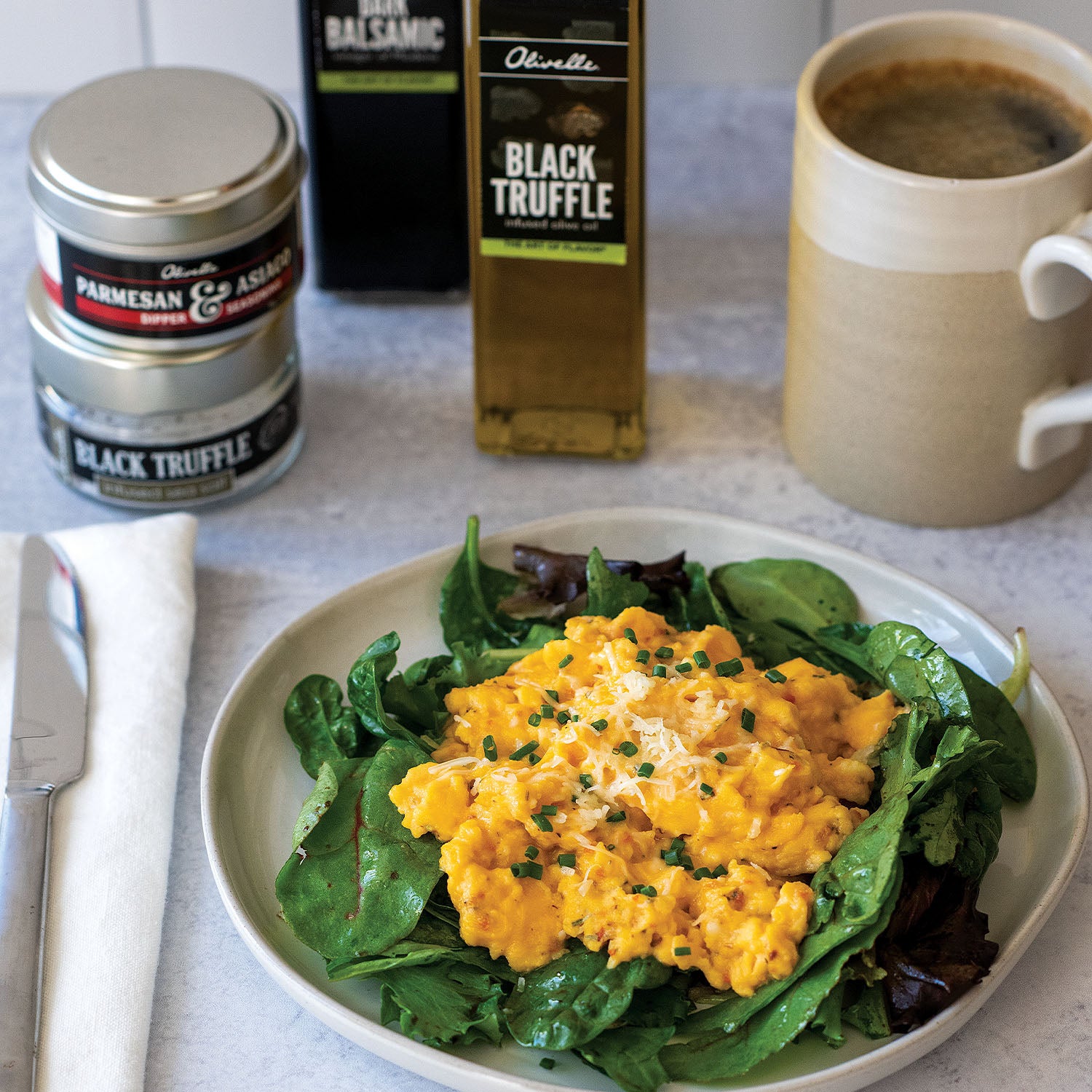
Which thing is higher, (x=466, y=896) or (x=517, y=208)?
(x=517, y=208)

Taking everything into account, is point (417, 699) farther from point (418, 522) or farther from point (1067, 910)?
point (1067, 910)

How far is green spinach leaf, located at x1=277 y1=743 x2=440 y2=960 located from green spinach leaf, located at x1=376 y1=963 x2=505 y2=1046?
2 cm

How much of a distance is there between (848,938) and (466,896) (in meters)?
0.20

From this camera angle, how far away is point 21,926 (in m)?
0.83

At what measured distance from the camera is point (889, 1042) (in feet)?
2.48

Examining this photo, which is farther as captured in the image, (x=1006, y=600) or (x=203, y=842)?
(x=1006, y=600)

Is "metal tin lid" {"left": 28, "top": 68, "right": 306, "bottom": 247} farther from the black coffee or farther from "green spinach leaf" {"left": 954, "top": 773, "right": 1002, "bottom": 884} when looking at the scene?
"green spinach leaf" {"left": 954, "top": 773, "right": 1002, "bottom": 884}

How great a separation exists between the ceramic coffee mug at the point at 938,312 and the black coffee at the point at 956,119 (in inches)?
0.4

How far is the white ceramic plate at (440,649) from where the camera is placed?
757 mm

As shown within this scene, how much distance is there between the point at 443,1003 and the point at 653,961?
0.11 m

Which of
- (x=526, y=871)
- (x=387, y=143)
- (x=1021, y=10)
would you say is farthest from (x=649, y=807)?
(x=1021, y=10)

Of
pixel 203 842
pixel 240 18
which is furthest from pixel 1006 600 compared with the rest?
pixel 240 18

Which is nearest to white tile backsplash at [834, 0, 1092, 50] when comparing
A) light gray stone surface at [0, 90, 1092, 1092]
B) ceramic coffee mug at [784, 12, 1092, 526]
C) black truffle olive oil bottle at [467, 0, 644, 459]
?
light gray stone surface at [0, 90, 1092, 1092]

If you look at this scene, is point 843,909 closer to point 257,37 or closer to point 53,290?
point 53,290
